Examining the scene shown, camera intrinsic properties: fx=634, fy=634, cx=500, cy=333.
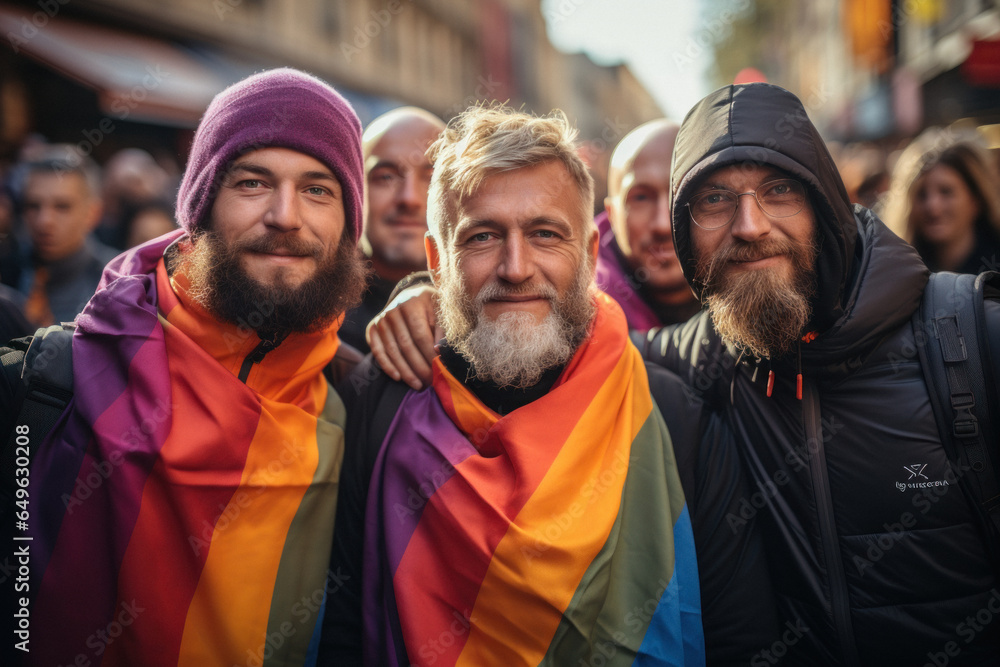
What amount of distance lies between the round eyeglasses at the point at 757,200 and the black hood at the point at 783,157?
0.17 ft

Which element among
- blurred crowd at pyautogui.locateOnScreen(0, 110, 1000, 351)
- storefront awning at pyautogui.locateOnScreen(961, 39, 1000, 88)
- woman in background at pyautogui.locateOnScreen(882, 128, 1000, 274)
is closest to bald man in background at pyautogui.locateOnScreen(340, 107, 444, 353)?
blurred crowd at pyautogui.locateOnScreen(0, 110, 1000, 351)

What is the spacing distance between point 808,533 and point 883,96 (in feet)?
56.4

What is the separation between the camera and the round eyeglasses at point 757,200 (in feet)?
7.59

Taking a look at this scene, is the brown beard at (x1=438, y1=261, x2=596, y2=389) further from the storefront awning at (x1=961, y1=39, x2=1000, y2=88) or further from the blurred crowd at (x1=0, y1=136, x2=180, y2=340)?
the storefront awning at (x1=961, y1=39, x2=1000, y2=88)

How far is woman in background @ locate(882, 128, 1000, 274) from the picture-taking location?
419cm

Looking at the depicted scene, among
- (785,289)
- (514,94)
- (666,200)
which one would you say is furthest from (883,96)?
(785,289)

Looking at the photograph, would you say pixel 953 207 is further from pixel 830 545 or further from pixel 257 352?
pixel 257 352

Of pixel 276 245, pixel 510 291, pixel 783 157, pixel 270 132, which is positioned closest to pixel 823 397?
pixel 783 157

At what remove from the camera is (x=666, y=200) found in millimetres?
3459

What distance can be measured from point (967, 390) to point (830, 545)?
0.65 m

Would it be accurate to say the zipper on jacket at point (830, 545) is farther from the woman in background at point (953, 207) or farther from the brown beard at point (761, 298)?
the woman in background at point (953, 207)

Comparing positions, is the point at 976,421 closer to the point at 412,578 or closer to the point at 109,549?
the point at 412,578

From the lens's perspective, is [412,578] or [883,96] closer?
[412,578]

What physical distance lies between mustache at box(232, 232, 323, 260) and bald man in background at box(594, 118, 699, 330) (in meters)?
1.67
